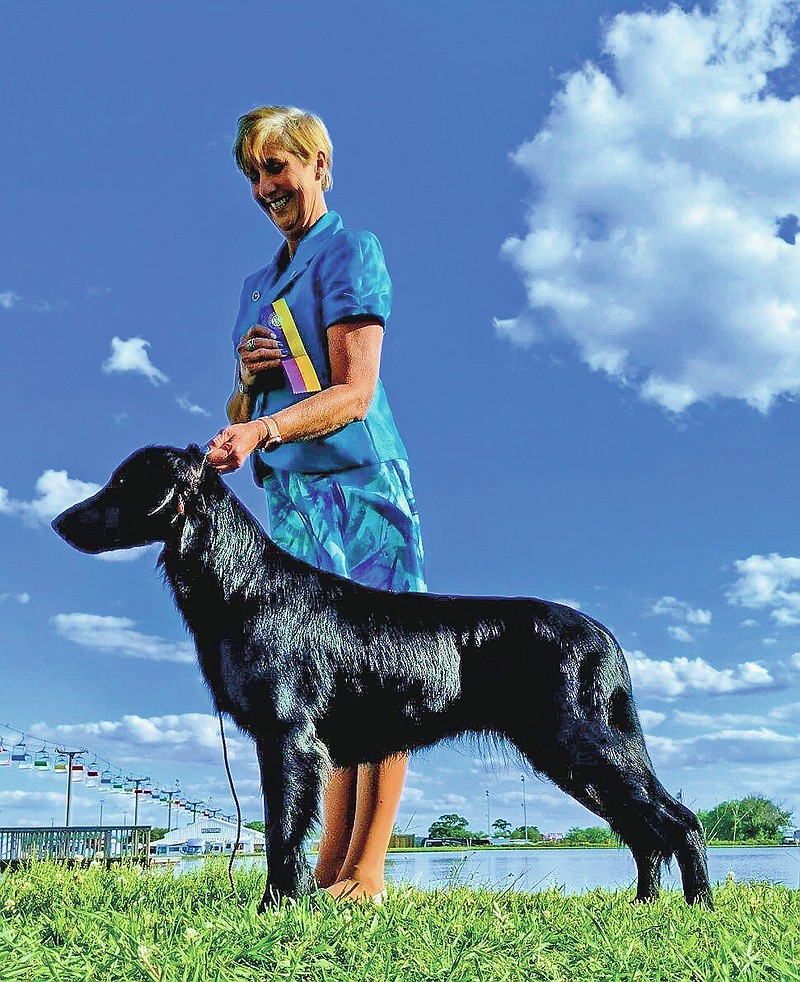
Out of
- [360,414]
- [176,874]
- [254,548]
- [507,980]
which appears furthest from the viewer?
[176,874]

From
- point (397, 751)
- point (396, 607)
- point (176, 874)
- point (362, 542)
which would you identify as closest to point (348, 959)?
point (397, 751)

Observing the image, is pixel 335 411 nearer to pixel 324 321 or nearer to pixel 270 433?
pixel 270 433

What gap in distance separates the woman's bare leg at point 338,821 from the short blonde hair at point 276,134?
262 cm

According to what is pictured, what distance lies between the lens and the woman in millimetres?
3791

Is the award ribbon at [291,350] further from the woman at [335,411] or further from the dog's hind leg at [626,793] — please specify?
the dog's hind leg at [626,793]

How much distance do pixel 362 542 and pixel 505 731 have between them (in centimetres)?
95

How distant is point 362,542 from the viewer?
3900 millimetres

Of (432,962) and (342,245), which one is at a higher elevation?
(342,245)

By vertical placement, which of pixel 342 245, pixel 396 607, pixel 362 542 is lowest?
pixel 396 607

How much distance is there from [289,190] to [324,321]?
638 millimetres

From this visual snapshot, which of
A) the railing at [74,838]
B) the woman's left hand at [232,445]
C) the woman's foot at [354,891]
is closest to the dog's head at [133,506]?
the woman's left hand at [232,445]

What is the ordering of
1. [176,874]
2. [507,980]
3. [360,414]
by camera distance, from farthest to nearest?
[176,874], [360,414], [507,980]

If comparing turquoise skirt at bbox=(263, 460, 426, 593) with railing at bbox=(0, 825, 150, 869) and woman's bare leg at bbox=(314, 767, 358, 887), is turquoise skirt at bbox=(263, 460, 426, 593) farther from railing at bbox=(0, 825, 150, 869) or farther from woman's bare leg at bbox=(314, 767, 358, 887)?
railing at bbox=(0, 825, 150, 869)

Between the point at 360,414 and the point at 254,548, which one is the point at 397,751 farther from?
the point at 360,414
